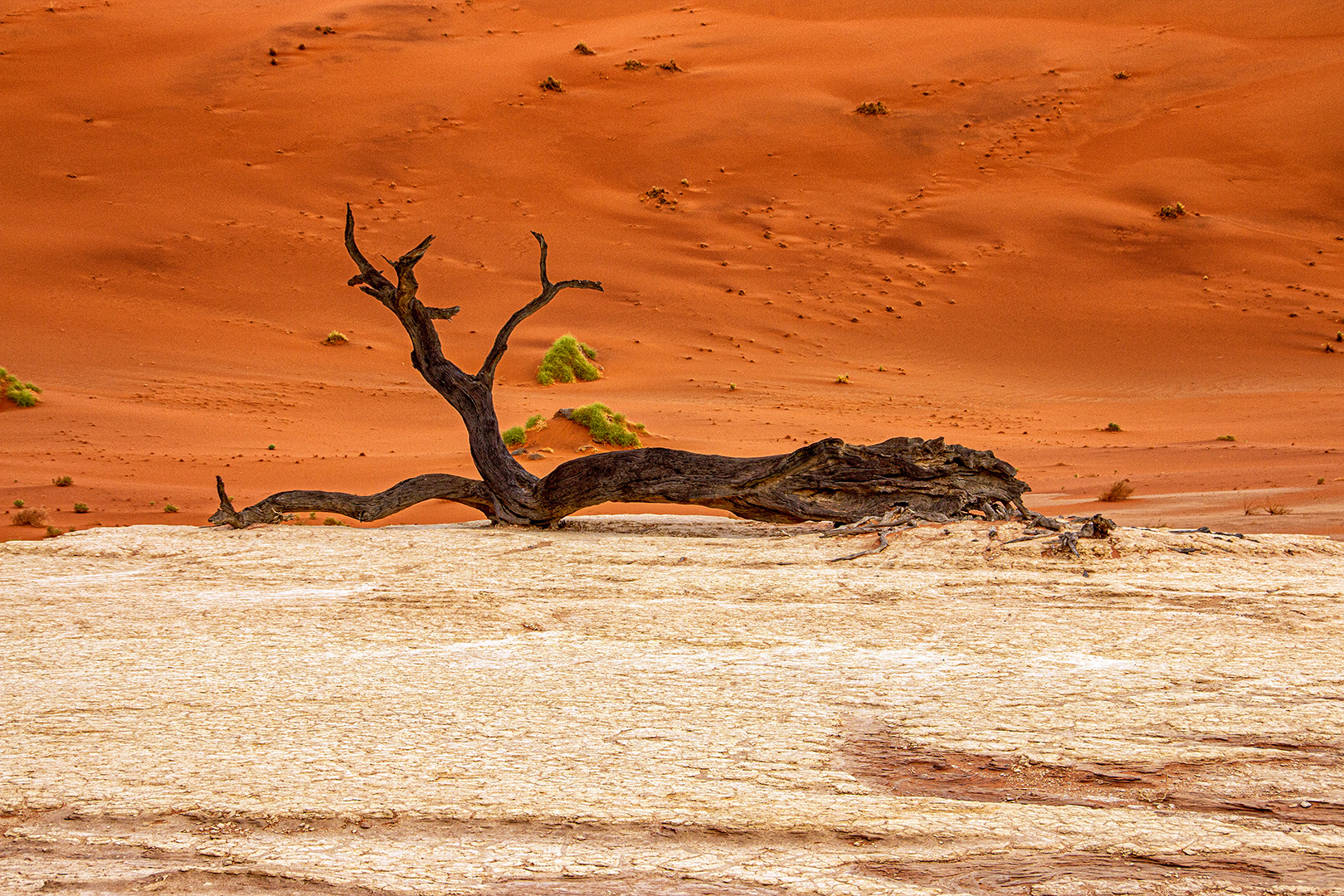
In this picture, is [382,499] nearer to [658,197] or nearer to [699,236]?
[699,236]

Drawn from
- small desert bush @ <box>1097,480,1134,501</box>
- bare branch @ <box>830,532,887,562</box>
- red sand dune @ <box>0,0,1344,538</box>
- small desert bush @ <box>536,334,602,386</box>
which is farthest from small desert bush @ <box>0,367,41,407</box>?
small desert bush @ <box>1097,480,1134,501</box>

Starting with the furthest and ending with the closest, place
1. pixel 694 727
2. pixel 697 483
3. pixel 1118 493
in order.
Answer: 1. pixel 1118 493
2. pixel 697 483
3. pixel 694 727

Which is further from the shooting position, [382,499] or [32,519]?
[32,519]

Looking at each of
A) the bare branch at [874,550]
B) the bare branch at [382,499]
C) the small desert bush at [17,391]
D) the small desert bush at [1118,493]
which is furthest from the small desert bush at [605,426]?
the small desert bush at [17,391]

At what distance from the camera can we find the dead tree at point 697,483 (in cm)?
752

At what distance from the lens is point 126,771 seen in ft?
10.4

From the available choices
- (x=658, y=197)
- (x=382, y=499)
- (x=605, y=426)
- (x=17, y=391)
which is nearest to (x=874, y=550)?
(x=382, y=499)

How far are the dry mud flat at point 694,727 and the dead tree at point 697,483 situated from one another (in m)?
1.45

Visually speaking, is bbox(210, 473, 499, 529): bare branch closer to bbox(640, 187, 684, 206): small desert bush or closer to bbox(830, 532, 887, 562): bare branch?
bbox(830, 532, 887, 562): bare branch

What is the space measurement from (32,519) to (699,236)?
74.1 feet

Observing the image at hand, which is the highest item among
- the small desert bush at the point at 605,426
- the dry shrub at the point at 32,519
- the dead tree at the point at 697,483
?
the small desert bush at the point at 605,426

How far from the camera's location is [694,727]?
3.52m

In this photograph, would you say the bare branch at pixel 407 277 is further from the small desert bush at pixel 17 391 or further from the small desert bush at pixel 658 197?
the small desert bush at pixel 658 197

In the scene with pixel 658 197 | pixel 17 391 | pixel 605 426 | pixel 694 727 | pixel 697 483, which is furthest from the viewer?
pixel 658 197
